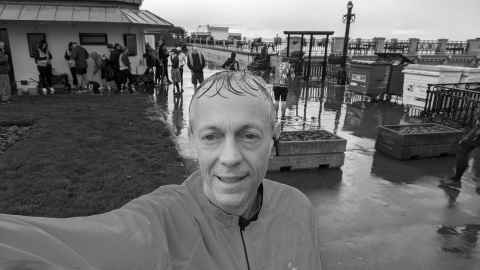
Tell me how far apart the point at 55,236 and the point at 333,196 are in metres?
5.36

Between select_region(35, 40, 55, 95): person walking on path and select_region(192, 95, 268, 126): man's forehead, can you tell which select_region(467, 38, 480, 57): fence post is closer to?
select_region(35, 40, 55, 95): person walking on path

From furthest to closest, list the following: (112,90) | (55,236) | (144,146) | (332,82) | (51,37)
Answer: (332,82), (112,90), (51,37), (144,146), (55,236)

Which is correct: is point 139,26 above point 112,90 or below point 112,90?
above

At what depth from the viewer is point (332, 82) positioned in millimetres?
20453

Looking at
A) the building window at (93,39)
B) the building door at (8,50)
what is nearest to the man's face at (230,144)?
the building window at (93,39)

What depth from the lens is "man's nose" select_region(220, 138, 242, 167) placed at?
4.28 feet

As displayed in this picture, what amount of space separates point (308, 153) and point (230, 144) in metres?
5.48

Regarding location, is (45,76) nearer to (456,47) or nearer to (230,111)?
(230,111)

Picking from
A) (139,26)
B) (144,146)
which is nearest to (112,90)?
(139,26)

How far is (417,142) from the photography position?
743cm

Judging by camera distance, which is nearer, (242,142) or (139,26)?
(242,142)

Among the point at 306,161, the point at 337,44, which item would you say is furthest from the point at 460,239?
the point at 337,44

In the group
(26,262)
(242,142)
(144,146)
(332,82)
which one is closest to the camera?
(26,262)

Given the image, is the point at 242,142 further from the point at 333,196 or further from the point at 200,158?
the point at 333,196
